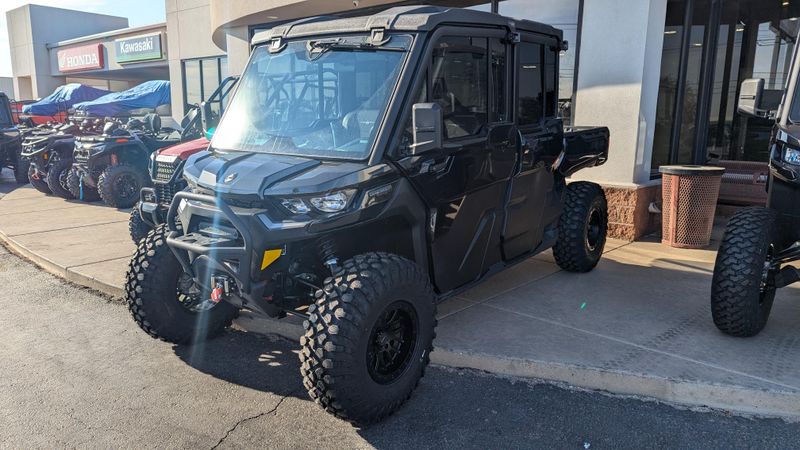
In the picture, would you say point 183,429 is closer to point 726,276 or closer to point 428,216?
point 428,216

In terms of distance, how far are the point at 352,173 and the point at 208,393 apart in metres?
1.73

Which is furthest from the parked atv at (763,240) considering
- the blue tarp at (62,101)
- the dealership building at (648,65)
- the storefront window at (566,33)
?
the blue tarp at (62,101)

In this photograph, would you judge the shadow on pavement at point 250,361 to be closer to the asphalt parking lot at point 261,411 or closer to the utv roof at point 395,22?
the asphalt parking lot at point 261,411

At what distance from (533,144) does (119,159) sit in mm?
8145

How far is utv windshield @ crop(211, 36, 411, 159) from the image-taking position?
12.0 feet

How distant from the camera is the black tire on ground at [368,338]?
3.10 metres

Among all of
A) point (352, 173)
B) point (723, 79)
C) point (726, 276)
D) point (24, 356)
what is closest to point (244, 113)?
point (352, 173)

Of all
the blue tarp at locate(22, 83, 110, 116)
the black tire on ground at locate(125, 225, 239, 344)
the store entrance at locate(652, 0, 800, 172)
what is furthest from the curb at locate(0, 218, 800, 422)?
the blue tarp at locate(22, 83, 110, 116)

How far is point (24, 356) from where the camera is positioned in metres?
4.44

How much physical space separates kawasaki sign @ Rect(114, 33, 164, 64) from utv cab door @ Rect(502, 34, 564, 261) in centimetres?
2288

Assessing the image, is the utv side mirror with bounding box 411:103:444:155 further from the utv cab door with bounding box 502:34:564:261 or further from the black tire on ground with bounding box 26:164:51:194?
the black tire on ground with bounding box 26:164:51:194

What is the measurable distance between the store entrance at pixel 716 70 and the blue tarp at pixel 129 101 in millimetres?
14505

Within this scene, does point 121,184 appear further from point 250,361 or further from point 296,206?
point 296,206

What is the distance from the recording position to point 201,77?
18.2 m
